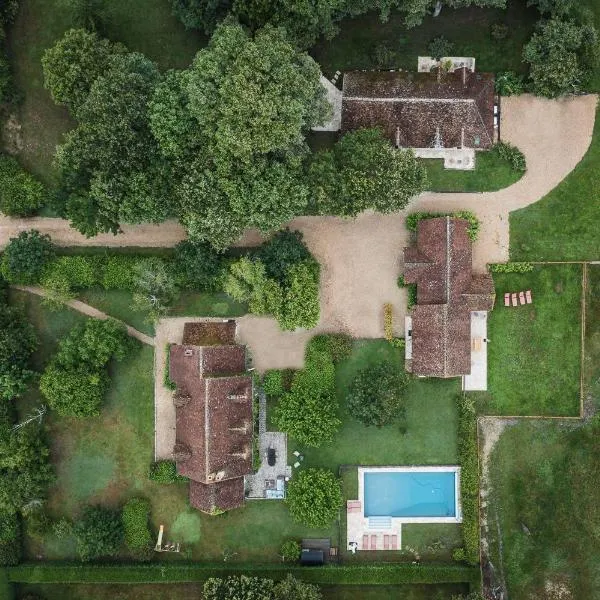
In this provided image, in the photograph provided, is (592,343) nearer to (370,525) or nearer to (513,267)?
(513,267)

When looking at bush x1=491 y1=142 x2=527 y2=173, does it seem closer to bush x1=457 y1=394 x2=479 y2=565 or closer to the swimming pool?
bush x1=457 y1=394 x2=479 y2=565

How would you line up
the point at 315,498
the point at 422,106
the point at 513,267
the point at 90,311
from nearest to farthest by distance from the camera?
the point at 315,498 → the point at 422,106 → the point at 513,267 → the point at 90,311

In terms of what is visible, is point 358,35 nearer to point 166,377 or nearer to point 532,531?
point 166,377

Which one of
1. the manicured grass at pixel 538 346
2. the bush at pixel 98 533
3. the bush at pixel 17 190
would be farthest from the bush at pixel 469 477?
the bush at pixel 17 190

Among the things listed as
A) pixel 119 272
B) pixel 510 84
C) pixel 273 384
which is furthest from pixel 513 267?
pixel 119 272

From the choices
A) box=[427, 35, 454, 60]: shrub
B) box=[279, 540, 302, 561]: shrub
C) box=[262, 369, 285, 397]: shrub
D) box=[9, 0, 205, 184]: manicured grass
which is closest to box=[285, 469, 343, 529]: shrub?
box=[279, 540, 302, 561]: shrub
